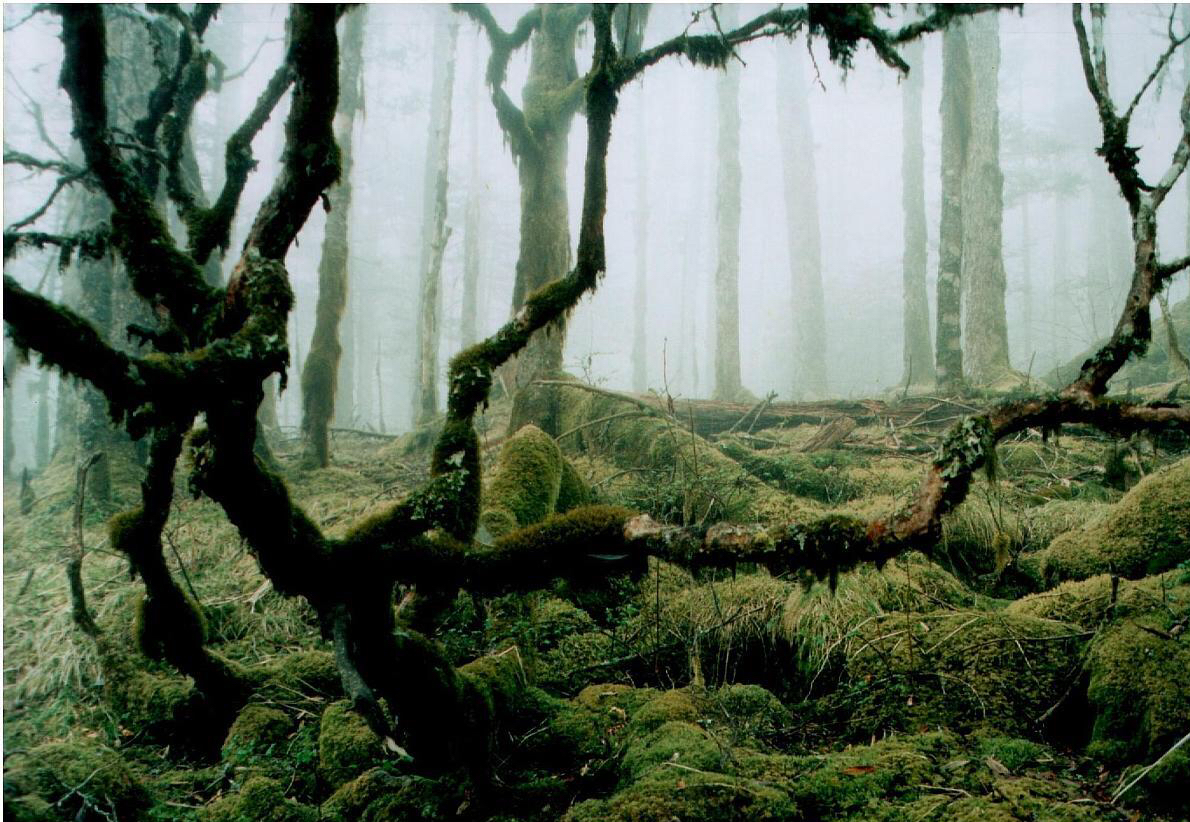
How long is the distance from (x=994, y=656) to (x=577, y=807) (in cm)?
252

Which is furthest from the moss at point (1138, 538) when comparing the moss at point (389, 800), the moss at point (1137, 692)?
the moss at point (389, 800)

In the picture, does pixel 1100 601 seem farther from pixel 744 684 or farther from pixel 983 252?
pixel 983 252

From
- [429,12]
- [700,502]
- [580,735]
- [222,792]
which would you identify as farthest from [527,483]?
[429,12]

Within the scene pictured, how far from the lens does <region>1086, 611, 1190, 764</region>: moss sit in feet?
8.69

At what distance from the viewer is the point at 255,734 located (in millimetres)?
3705

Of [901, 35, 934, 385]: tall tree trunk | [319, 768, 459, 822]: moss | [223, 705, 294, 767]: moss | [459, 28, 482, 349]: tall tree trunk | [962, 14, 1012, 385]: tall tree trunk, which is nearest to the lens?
[319, 768, 459, 822]: moss

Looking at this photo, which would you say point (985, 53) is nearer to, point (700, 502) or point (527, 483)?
point (700, 502)

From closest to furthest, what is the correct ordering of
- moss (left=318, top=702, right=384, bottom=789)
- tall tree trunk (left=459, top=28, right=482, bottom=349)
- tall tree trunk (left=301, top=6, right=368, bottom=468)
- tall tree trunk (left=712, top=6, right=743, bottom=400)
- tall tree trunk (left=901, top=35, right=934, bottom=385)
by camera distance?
moss (left=318, top=702, right=384, bottom=789) → tall tree trunk (left=301, top=6, right=368, bottom=468) → tall tree trunk (left=712, top=6, right=743, bottom=400) → tall tree trunk (left=901, top=35, right=934, bottom=385) → tall tree trunk (left=459, top=28, right=482, bottom=349)

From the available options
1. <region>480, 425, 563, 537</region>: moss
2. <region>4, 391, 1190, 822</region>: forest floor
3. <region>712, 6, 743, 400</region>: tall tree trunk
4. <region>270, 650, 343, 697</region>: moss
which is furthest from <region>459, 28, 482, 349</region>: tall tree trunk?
<region>270, 650, 343, 697</region>: moss

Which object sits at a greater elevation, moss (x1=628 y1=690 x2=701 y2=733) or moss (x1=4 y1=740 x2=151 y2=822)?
moss (x1=4 y1=740 x2=151 y2=822)

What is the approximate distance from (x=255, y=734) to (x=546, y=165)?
838cm

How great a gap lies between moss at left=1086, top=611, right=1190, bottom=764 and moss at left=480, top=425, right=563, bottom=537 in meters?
3.47

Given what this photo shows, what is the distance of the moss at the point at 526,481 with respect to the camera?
5.18 meters

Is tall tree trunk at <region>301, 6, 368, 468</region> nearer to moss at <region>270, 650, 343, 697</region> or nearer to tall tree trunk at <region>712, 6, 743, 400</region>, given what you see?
moss at <region>270, 650, 343, 697</region>
